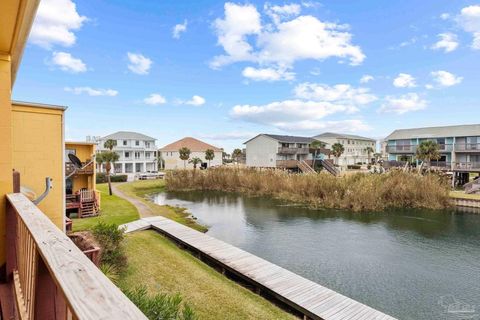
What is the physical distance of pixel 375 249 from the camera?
12.7m

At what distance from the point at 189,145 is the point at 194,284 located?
2054 inches

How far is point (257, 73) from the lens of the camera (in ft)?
112

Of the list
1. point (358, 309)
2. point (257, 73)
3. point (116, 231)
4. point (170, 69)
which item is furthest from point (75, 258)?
point (257, 73)

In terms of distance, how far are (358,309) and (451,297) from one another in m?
4.33

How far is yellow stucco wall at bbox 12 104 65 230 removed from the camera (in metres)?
6.34

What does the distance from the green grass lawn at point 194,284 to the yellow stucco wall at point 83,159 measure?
904cm

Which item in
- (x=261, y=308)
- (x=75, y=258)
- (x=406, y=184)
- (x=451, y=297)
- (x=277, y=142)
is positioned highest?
(x=277, y=142)

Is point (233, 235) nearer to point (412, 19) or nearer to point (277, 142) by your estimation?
point (412, 19)

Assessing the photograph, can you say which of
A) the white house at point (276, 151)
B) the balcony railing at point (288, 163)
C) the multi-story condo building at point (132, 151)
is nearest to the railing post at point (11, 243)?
the white house at point (276, 151)

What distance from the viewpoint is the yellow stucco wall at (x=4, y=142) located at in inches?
120

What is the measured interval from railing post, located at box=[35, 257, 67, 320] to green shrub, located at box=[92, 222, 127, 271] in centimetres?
659

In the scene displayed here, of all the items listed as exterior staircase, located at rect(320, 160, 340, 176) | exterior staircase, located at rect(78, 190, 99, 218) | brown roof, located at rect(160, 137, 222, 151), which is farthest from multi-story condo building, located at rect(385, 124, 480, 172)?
exterior staircase, located at rect(78, 190, 99, 218)

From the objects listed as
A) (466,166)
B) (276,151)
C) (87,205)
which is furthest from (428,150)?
(87,205)

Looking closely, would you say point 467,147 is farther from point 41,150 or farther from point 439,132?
point 41,150
